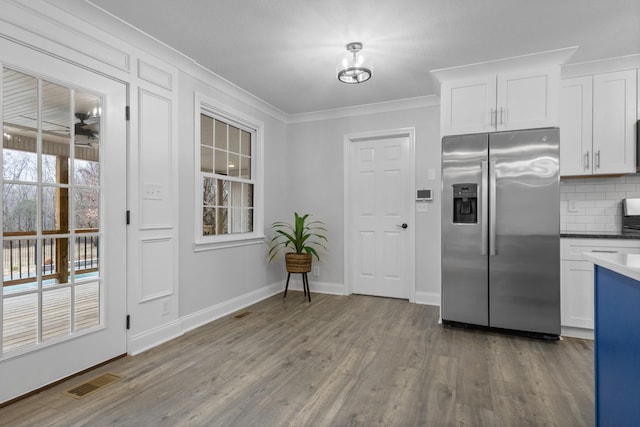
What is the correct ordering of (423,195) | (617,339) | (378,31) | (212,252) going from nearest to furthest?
(617,339)
(378,31)
(212,252)
(423,195)

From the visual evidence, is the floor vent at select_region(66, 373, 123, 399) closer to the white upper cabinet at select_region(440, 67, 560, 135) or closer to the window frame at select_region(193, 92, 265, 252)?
the window frame at select_region(193, 92, 265, 252)

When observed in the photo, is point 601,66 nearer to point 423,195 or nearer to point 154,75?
point 423,195

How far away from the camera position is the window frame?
337 cm

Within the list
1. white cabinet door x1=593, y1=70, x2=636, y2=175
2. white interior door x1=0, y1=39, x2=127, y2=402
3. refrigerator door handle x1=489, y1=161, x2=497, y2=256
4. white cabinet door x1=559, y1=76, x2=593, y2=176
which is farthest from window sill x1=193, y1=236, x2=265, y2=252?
white cabinet door x1=593, y1=70, x2=636, y2=175

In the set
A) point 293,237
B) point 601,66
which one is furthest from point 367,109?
point 601,66

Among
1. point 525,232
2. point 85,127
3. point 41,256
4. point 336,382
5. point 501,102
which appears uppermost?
point 501,102

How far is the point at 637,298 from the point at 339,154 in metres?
3.78

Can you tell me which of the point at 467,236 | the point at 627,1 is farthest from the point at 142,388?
the point at 627,1

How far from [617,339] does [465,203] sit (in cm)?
208

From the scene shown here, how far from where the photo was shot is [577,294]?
3.09 m

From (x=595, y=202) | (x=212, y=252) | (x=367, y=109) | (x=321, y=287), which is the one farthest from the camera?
(x=321, y=287)

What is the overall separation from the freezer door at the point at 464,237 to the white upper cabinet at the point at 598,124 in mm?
848

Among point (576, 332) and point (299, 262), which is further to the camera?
point (299, 262)

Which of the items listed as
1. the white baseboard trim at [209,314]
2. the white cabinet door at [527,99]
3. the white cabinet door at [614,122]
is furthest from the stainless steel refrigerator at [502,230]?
the white baseboard trim at [209,314]
